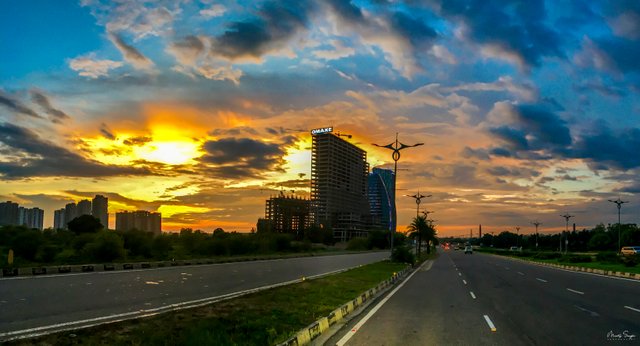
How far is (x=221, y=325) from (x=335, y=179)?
16360 centimetres

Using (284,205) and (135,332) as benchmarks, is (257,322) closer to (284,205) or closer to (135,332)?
(135,332)

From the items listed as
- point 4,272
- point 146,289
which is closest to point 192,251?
point 4,272

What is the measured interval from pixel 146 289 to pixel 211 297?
12.3 feet

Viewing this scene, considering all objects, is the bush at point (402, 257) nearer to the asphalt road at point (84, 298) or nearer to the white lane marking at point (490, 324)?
the asphalt road at point (84, 298)

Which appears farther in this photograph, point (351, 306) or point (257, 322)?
point (351, 306)

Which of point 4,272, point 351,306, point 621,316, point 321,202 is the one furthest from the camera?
point 321,202

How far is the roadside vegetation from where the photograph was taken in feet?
142

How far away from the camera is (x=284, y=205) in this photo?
594ft

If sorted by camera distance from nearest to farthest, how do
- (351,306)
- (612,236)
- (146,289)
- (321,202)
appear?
(351,306)
(146,289)
(612,236)
(321,202)

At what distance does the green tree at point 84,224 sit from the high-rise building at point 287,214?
86.3 m

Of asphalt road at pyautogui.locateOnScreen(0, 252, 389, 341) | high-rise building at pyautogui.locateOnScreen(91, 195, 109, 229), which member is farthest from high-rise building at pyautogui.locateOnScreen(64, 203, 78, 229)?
asphalt road at pyautogui.locateOnScreen(0, 252, 389, 341)

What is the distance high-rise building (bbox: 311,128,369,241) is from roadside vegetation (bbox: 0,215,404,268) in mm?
50005
